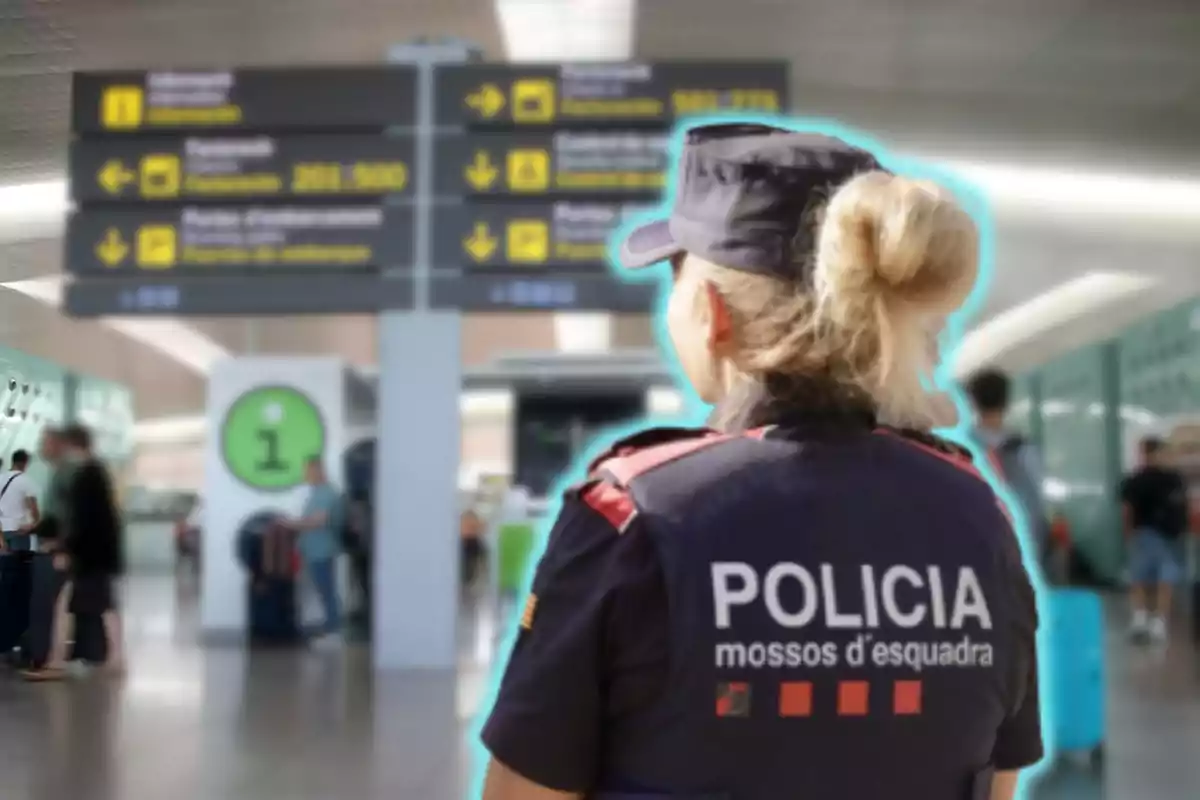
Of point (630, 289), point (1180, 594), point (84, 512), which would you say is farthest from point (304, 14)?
point (1180, 594)

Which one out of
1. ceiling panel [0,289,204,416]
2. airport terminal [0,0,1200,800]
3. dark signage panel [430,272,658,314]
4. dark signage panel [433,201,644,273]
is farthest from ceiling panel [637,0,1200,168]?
ceiling panel [0,289,204,416]

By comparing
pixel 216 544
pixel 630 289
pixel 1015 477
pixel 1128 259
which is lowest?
pixel 216 544

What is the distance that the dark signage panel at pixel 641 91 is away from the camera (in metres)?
6.30

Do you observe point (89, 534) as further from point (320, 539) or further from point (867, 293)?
point (320, 539)

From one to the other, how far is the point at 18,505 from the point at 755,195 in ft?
4.74

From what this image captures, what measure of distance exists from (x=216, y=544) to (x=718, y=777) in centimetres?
927

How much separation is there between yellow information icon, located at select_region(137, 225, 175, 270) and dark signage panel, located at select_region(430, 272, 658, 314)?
61.3 inches

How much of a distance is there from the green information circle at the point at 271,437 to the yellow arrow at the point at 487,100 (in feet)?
12.3

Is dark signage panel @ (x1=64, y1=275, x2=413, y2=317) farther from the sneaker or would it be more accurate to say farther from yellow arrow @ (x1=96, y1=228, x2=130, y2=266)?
the sneaker

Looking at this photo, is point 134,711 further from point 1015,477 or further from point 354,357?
point 354,357

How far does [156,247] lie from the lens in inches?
246

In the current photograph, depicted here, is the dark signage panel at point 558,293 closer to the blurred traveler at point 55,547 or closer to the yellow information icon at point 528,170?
the yellow information icon at point 528,170

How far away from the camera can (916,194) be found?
33.4 inches

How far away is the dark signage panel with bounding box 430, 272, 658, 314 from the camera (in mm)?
6355
